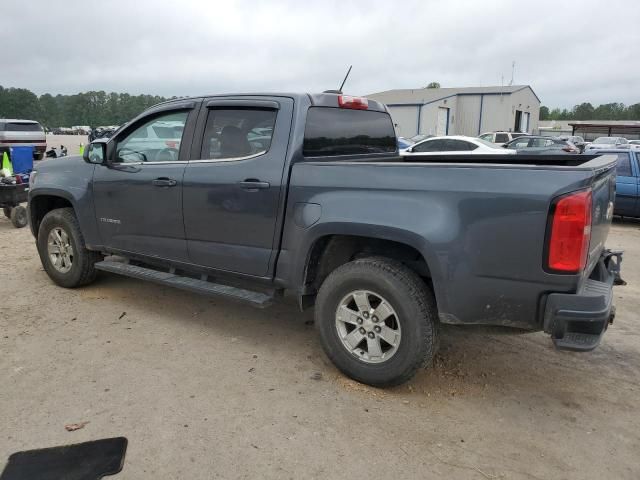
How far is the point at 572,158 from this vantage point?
13.7ft

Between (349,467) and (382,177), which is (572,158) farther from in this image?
(349,467)

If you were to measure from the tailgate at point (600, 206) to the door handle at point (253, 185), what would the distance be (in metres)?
2.10

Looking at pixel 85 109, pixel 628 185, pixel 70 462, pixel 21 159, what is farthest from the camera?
pixel 85 109

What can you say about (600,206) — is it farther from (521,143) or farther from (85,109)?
(85,109)

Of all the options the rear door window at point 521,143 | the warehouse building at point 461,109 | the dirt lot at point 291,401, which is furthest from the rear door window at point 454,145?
the warehouse building at point 461,109

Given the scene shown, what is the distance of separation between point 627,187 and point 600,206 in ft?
27.5

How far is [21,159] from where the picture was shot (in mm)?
9891

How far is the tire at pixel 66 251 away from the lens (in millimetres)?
5211

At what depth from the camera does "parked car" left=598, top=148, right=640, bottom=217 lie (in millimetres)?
10233

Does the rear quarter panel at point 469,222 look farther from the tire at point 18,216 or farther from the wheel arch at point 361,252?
the tire at point 18,216

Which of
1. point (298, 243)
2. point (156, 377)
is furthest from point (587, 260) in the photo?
point (156, 377)

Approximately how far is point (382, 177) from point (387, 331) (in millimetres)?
989

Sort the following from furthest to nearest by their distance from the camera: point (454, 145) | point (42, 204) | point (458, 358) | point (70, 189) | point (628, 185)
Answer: point (454, 145)
point (628, 185)
point (42, 204)
point (70, 189)
point (458, 358)

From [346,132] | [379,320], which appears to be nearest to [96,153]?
[346,132]
